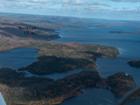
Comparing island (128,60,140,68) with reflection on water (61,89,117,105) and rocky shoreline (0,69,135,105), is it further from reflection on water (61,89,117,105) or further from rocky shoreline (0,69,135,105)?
reflection on water (61,89,117,105)

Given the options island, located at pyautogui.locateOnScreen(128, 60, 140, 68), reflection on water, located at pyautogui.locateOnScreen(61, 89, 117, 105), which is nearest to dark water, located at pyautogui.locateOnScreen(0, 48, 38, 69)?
reflection on water, located at pyautogui.locateOnScreen(61, 89, 117, 105)

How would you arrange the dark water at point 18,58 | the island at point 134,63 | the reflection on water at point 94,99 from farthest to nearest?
the island at point 134,63, the dark water at point 18,58, the reflection on water at point 94,99

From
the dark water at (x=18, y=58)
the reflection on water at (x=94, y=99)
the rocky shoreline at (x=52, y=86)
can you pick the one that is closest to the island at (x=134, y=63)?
the rocky shoreline at (x=52, y=86)

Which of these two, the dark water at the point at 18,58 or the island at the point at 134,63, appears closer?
the dark water at the point at 18,58

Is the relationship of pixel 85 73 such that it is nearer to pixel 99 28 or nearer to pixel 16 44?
pixel 16 44

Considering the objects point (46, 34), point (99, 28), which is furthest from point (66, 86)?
point (99, 28)

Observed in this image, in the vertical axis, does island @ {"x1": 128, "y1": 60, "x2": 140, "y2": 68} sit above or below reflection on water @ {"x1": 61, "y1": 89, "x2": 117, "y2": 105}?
below

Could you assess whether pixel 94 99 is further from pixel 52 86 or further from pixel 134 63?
pixel 134 63

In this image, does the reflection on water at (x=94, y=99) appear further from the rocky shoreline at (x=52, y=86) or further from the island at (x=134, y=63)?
the island at (x=134, y=63)

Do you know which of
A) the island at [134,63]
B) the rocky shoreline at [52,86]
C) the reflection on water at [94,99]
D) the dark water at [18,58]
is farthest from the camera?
the island at [134,63]

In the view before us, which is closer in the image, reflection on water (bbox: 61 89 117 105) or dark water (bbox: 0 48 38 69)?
reflection on water (bbox: 61 89 117 105)
